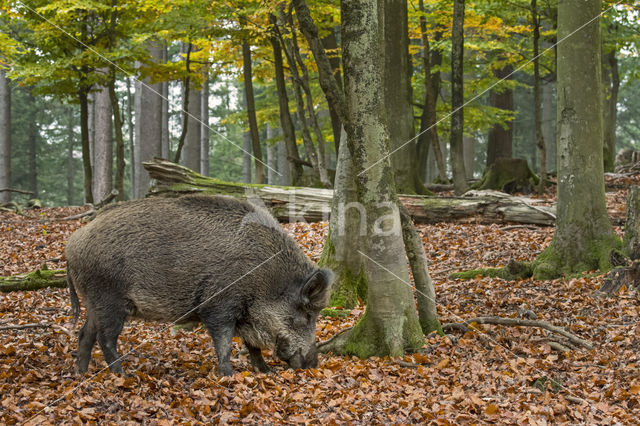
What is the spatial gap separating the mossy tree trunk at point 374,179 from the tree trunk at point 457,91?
29.7 feet

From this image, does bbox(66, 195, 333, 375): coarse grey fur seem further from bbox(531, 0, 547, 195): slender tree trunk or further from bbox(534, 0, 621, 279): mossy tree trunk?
bbox(531, 0, 547, 195): slender tree trunk

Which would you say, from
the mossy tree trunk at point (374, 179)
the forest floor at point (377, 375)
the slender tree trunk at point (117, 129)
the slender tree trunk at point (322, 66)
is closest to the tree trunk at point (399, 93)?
the forest floor at point (377, 375)

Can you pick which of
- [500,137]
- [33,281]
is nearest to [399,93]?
[33,281]

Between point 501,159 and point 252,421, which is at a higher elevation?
point 501,159

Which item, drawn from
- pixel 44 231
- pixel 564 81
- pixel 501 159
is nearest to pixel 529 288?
pixel 564 81

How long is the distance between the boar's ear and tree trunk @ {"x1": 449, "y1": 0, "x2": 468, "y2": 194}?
9.84 metres

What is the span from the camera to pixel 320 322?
7.69 m

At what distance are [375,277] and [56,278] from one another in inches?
232

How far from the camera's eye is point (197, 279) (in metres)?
5.99

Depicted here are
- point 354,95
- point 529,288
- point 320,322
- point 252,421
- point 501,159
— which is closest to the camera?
point 252,421

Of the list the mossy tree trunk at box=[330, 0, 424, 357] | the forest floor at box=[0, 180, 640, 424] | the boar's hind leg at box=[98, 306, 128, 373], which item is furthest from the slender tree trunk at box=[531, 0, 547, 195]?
the boar's hind leg at box=[98, 306, 128, 373]

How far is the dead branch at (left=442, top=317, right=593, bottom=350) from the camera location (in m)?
6.58

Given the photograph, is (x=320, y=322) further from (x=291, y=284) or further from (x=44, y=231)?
(x=44, y=231)

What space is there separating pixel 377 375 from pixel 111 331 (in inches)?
108
